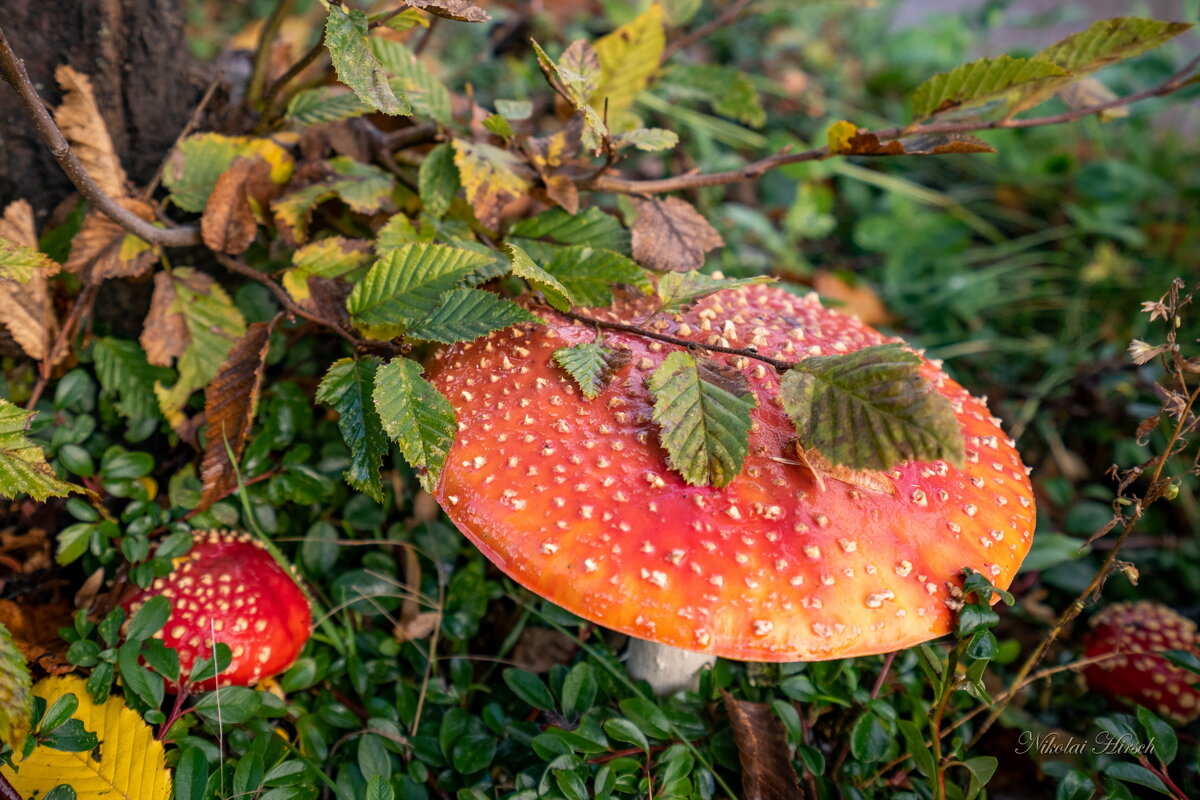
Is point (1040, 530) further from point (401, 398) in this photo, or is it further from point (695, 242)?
point (401, 398)

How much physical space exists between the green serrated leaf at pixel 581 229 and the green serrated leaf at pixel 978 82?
835 millimetres

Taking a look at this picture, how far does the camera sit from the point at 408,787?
169 centimetres

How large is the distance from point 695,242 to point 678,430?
74cm

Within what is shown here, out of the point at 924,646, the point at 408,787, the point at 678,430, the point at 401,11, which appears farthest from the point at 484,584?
the point at 401,11

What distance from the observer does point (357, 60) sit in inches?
58.7

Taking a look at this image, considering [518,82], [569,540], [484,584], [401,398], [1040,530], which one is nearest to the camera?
[569,540]

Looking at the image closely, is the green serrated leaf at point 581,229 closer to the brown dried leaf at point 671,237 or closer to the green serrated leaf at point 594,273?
the brown dried leaf at point 671,237

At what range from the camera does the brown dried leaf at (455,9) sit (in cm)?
146

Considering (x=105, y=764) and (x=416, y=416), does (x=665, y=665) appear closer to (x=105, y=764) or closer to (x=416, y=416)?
(x=416, y=416)

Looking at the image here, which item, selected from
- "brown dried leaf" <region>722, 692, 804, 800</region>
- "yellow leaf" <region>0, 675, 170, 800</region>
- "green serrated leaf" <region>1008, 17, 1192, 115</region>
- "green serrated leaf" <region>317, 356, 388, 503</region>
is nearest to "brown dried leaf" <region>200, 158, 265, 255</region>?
"green serrated leaf" <region>317, 356, 388, 503</region>

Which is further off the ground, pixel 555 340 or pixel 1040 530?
pixel 555 340

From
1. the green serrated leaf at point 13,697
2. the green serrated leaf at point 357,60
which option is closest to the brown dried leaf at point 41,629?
the green serrated leaf at point 13,697

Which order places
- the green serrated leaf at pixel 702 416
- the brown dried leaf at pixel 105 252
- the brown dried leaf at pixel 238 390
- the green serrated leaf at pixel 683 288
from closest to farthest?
the green serrated leaf at pixel 702 416 < the green serrated leaf at pixel 683 288 < the brown dried leaf at pixel 238 390 < the brown dried leaf at pixel 105 252

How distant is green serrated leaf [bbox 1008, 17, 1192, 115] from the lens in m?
1.78
